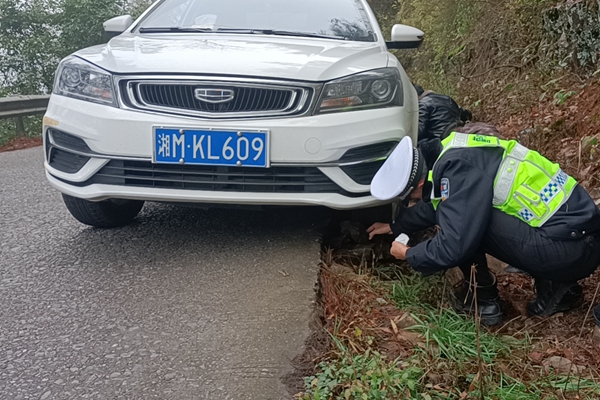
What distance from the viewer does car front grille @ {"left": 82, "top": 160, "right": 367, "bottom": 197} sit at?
3.10 metres

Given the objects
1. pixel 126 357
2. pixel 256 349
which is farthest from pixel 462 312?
pixel 126 357

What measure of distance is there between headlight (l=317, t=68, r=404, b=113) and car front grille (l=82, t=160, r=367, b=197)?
1.12 feet

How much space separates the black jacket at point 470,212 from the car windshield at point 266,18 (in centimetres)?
173

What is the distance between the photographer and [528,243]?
2.61m

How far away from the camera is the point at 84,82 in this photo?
329 cm

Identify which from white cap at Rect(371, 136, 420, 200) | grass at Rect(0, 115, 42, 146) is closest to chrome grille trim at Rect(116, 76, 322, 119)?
white cap at Rect(371, 136, 420, 200)

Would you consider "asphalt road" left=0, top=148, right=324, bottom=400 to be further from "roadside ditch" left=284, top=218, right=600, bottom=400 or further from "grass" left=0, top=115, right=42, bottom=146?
A: "grass" left=0, top=115, right=42, bottom=146

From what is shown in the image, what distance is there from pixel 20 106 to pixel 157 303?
782 cm

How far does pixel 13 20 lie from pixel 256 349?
12.6 meters

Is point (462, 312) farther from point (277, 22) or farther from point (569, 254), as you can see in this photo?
point (277, 22)

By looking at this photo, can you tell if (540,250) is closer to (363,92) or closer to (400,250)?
(400,250)

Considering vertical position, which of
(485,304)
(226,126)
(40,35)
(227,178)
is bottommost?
(40,35)

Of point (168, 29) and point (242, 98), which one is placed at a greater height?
point (168, 29)

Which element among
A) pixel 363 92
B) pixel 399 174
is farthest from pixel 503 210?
pixel 363 92
